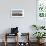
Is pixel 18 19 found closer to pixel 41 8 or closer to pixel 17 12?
pixel 17 12

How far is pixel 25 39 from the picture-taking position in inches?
260

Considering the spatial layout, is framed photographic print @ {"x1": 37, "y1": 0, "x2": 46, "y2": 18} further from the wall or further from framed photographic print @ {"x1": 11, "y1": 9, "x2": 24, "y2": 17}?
framed photographic print @ {"x1": 11, "y1": 9, "x2": 24, "y2": 17}

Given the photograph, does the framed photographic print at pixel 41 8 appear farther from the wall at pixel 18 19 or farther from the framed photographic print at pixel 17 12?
the framed photographic print at pixel 17 12

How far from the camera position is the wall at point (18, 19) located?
253 inches

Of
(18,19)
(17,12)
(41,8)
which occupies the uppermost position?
(41,8)

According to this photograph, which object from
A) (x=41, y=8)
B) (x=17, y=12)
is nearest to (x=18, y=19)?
(x=17, y=12)

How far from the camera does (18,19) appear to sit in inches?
255

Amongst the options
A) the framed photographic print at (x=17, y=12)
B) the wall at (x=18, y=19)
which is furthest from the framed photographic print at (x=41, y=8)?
the framed photographic print at (x=17, y=12)

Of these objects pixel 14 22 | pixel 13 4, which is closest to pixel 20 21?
pixel 14 22

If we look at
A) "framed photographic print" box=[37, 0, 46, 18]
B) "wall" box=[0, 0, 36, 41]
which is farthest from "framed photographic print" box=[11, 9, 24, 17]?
"framed photographic print" box=[37, 0, 46, 18]

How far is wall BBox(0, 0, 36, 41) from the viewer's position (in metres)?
6.43

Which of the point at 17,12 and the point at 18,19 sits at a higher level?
the point at 17,12

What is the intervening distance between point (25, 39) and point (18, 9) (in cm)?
131

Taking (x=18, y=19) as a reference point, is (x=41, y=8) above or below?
above
